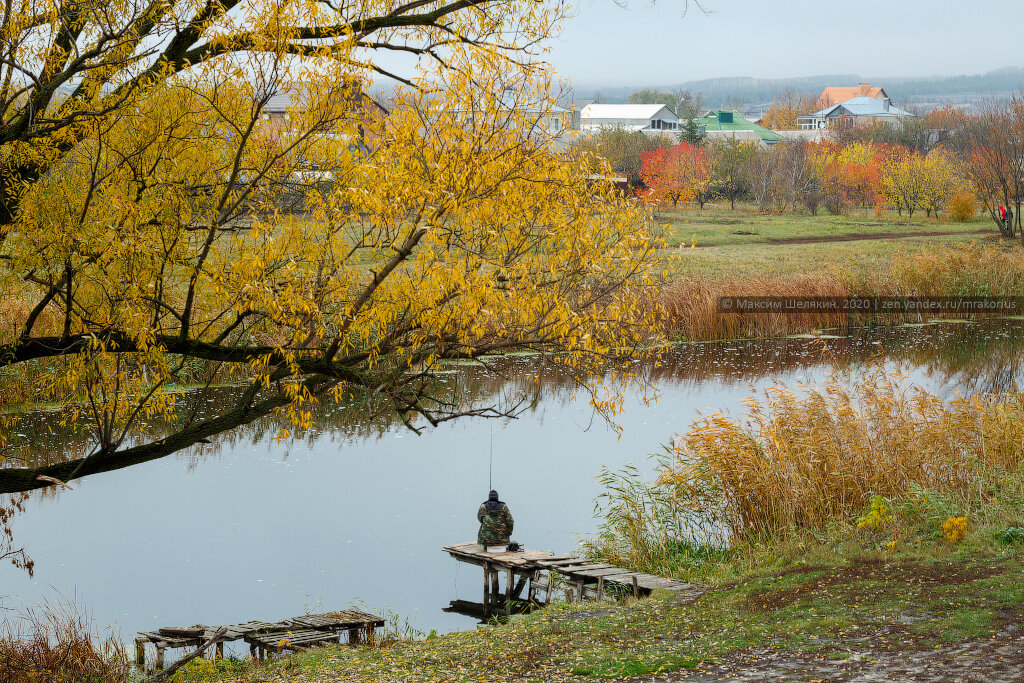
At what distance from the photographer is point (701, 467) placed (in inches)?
609

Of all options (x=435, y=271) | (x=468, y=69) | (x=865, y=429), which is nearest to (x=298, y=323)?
(x=435, y=271)

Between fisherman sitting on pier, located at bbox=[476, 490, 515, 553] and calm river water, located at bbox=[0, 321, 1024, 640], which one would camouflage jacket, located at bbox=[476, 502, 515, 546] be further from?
calm river water, located at bbox=[0, 321, 1024, 640]

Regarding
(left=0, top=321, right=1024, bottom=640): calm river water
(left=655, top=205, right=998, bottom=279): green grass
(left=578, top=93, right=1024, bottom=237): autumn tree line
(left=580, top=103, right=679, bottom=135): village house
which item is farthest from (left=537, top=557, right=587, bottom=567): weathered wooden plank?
(left=580, top=103, right=679, bottom=135): village house

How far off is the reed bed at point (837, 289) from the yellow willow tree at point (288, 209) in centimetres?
2209

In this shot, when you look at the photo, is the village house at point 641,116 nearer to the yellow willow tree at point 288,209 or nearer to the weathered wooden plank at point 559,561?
the weathered wooden plank at point 559,561

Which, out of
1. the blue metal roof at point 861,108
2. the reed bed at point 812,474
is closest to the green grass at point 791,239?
the reed bed at point 812,474

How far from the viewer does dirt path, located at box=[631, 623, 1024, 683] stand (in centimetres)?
796

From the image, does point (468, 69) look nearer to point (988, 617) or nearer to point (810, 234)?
point (988, 617)

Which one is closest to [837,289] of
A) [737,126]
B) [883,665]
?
[883,665]

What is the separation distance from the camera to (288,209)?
31.6ft

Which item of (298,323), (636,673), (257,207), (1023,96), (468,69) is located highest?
(1023,96)

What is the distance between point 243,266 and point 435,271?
1520mm

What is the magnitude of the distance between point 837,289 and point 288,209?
28.2m

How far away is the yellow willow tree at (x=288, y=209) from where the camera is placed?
338 inches
